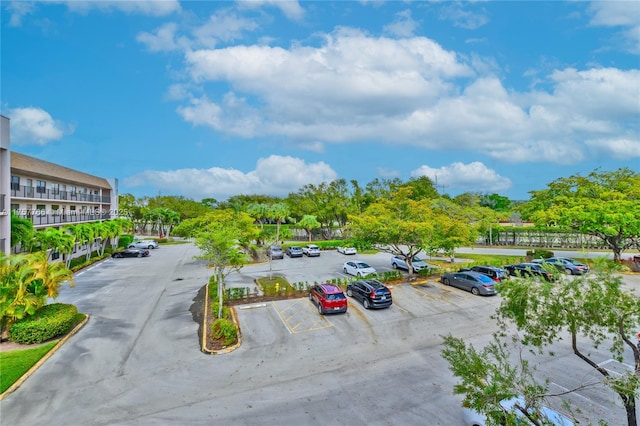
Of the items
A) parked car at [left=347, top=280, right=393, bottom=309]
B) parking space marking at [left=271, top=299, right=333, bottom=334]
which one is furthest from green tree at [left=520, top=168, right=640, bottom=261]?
parking space marking at [left=271, top=299, right=333, bottom=334]

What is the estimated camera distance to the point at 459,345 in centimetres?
733

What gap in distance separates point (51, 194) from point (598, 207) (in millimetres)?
54224

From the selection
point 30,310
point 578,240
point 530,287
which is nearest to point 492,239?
point 578,240

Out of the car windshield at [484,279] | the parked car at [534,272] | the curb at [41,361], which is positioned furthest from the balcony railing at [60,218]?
the car windshield at [484,279]

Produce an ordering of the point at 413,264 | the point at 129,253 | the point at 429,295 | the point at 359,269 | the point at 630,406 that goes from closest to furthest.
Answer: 1. the point at 630,406
2. the point at 429,295
3. the point at 359,269
4. the point at 413,264
5. the point at 129,253

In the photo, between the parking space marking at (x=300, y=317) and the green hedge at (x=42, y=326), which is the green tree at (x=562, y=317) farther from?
the green hedge at (x=42, y=326)

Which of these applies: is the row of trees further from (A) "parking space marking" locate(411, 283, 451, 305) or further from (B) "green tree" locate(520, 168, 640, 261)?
(B) "green tree" locate(520, 168, 640, 261)

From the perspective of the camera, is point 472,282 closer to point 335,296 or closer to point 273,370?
point 335,296

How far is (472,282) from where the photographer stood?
24078 mm

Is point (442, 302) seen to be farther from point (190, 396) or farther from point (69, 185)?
point (69, 185)

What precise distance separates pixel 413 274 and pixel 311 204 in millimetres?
32673

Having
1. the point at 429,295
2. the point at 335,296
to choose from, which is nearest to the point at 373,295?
the point at 335,296

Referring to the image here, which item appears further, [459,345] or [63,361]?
[63,361]

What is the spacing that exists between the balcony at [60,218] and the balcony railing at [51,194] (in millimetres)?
1881
